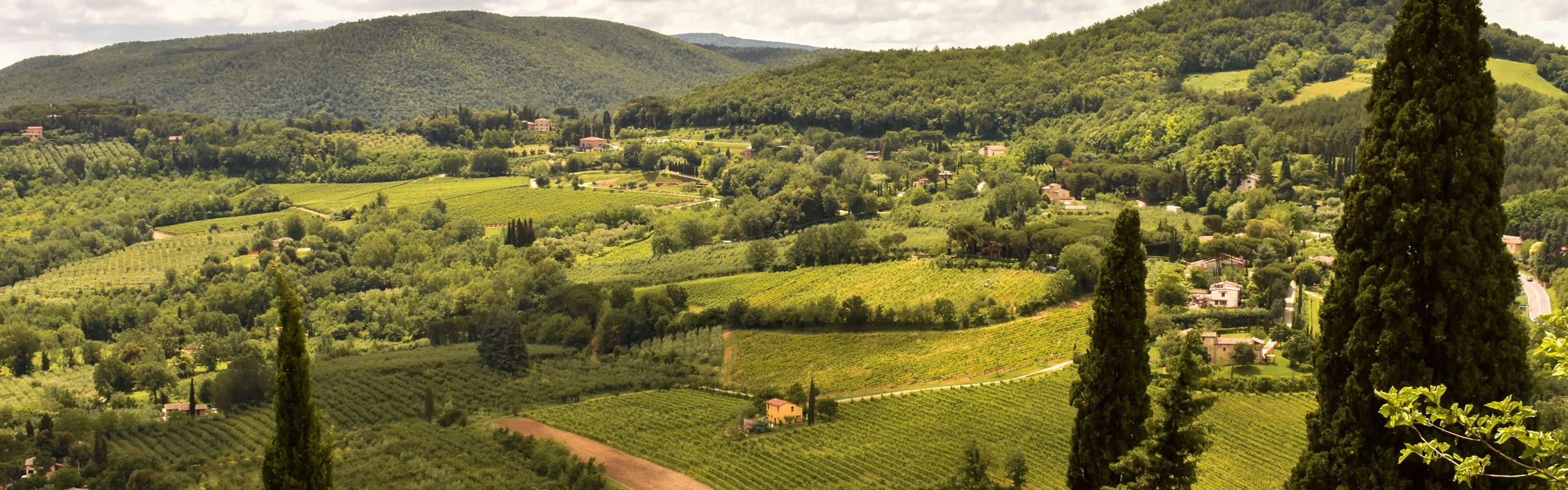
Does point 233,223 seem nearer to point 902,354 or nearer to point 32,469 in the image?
point 32,469

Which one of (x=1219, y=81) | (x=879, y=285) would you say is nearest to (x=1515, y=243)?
(x=879, y=285)

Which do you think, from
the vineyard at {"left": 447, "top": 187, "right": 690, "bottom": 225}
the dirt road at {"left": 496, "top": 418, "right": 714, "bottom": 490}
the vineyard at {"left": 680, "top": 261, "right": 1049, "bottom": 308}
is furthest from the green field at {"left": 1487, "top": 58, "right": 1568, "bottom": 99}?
the dirt road at {"left": 496, "top": 418, "right": 714, "bottom": 490}

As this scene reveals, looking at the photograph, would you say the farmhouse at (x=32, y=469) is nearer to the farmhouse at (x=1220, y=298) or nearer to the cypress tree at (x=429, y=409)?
the cypress tree at (x=429, y=409)

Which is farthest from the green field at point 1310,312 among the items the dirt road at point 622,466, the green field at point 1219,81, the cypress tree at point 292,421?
the green field at point 1219,81

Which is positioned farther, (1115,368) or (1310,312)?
(1310,312)

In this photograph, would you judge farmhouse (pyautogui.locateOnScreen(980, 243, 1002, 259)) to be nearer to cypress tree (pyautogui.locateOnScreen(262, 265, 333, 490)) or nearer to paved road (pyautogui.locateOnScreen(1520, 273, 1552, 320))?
paved road (pyautogui.locateOnScreen(1520, 273, 1552, 320))

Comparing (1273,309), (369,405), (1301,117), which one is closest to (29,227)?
(369,405)
